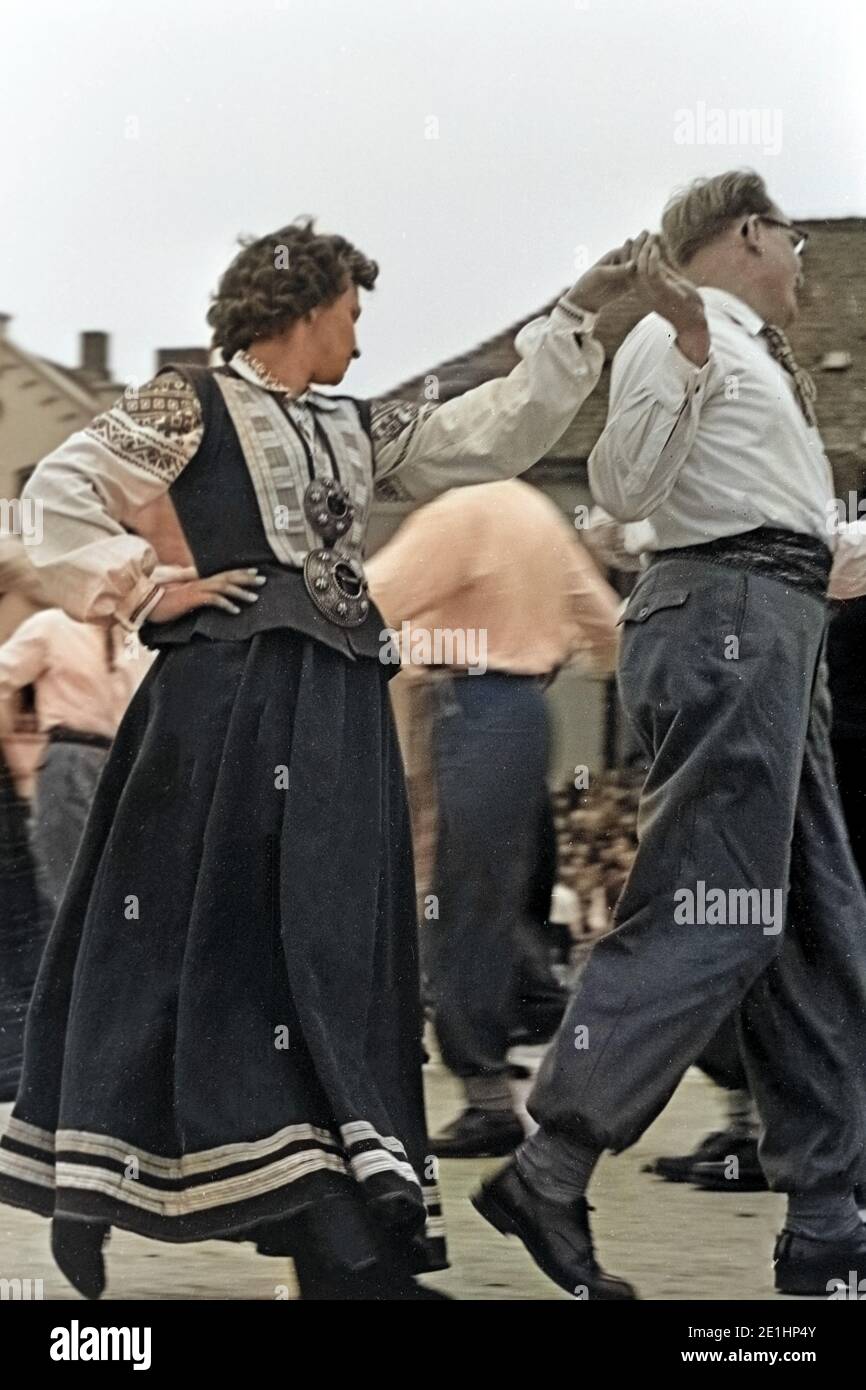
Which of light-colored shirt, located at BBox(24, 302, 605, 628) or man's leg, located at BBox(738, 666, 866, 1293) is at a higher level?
light-colored shirt, located at BBox(24, 302, 605, 628)

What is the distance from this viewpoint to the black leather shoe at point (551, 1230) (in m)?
4.92

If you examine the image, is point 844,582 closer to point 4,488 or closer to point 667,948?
point 667,948

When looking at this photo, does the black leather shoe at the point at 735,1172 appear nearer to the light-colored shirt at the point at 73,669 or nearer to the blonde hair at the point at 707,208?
the light-colored shirt at the point at 73,669

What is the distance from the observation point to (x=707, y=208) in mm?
4926

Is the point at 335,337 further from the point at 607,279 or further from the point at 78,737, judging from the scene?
the point at 78,737

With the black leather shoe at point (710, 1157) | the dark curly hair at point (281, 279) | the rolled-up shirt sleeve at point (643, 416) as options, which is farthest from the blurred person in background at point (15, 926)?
the black leather shoe at point (710, 1157)

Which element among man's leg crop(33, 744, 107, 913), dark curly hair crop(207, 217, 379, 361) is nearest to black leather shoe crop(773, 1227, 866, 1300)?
man's leg crop(33, 744, 107, 913)

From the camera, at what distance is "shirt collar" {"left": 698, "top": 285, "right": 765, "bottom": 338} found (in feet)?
16.4

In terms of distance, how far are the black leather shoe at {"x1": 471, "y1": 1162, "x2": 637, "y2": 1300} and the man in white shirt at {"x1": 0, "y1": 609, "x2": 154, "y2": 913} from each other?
0.96 m

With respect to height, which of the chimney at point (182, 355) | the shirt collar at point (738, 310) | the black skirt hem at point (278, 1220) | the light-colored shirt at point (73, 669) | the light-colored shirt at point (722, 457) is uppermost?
the shirt collar at point (738, 310)

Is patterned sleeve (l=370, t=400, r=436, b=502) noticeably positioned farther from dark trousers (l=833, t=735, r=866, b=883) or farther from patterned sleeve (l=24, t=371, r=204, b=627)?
dark trousers (l=833, t=735, r=866, b=883)

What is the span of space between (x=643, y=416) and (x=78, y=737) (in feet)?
3.89

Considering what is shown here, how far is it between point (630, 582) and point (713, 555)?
0.54 feet

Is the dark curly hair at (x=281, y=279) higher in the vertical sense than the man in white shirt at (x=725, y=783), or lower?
higher
